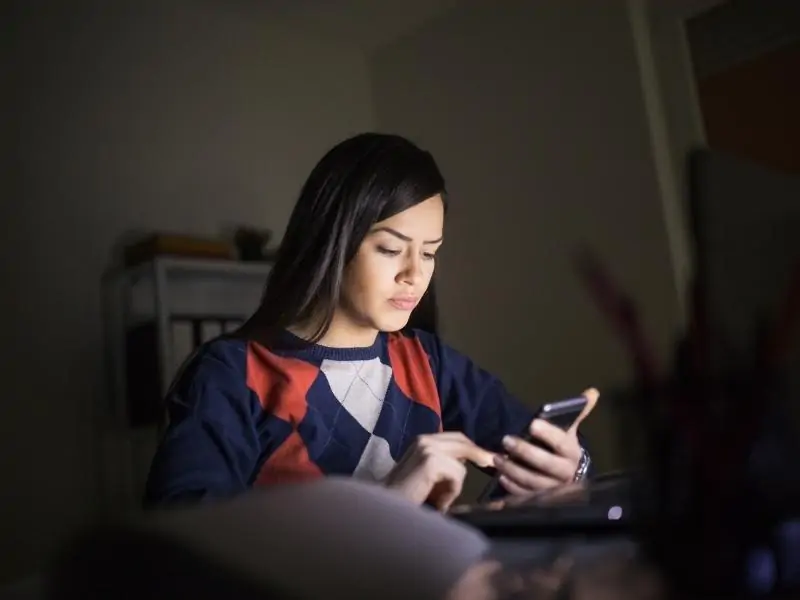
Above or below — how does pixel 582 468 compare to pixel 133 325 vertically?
below

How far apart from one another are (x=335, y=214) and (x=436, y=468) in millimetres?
418

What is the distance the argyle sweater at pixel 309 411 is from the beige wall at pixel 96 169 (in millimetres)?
969

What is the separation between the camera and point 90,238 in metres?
1.93

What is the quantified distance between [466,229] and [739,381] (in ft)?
6.45

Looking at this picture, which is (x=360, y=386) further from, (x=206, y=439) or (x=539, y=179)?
(x=539, y=179)

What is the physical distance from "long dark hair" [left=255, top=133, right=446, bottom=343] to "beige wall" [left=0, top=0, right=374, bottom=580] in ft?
3.16

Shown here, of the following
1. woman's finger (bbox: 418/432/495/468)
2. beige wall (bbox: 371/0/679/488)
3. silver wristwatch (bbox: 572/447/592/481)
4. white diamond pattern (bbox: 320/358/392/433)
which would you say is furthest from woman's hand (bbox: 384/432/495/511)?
beige wall (bbox: 371/0/679/488)

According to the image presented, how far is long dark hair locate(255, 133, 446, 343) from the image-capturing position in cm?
95

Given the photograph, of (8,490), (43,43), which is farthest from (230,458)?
(43,43)

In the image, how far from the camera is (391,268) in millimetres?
962

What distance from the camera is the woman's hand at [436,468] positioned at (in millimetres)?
640

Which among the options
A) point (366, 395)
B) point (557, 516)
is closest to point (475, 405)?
point (366, 395)

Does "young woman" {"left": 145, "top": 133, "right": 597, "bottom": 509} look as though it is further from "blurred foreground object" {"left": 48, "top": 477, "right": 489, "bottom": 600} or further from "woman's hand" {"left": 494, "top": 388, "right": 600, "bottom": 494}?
"blurred foreground object" {"left": 48, "top": 477, "right": 489, "bottom": 600}

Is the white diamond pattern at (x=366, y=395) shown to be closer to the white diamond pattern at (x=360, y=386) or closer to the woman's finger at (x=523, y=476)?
Result: the white diamond pattern at (x=360, y=386)
